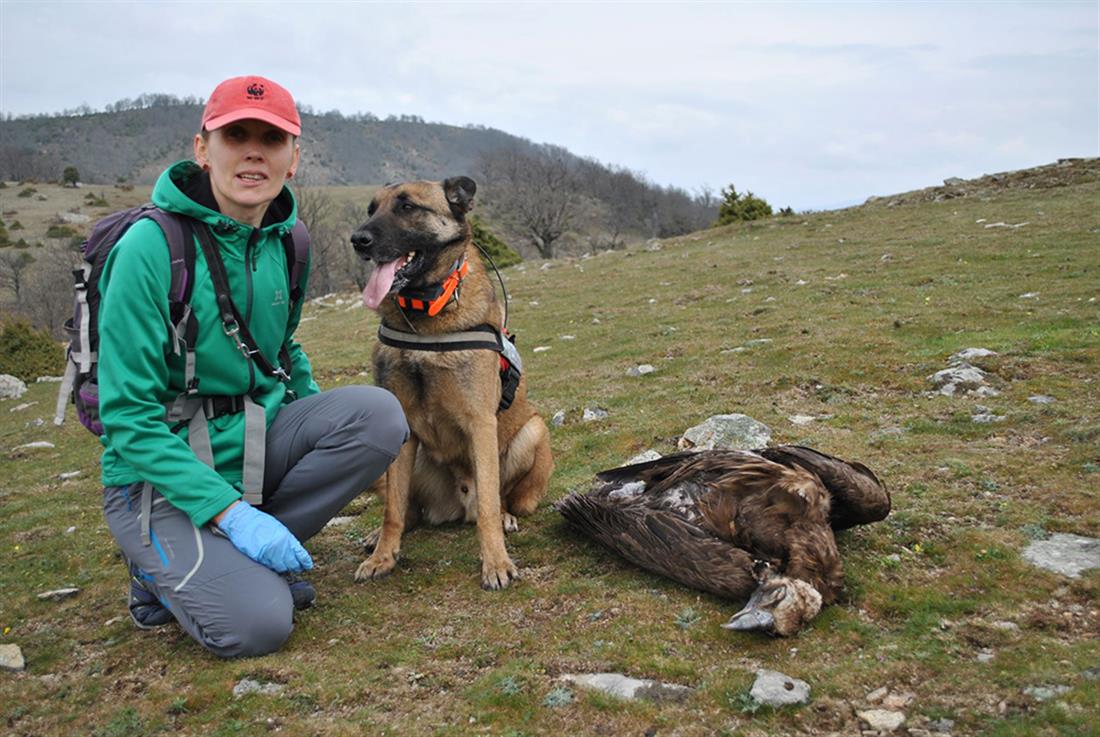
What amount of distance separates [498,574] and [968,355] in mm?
6211

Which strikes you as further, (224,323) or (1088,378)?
(1088,378)

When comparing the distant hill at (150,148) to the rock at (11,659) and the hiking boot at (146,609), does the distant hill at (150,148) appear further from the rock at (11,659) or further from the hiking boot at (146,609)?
the rock at (11,659)

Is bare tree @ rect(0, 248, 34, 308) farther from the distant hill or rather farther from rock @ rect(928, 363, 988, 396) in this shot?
the distant hill

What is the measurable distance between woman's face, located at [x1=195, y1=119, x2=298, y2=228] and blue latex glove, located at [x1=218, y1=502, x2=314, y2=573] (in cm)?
158

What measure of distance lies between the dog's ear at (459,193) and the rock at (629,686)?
3053 mm

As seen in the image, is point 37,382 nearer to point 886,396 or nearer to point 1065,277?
point 886,396

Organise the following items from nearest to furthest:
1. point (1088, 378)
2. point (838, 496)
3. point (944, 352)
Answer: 1. point (838, 496)
2. point (1088, 378)
3. point (944, 352)

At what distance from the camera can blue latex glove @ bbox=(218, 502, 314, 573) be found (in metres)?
3.60

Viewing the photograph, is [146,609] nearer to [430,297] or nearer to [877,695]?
[430,297]

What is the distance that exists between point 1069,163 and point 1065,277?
57.2 ft

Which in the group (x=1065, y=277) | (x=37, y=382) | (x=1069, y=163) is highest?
(x=1069, y=163)

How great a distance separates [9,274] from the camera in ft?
157

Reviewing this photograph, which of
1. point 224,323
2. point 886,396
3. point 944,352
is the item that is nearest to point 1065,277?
point 944,352

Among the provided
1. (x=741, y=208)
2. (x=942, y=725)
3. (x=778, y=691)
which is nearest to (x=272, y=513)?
(x=778, y=691)
